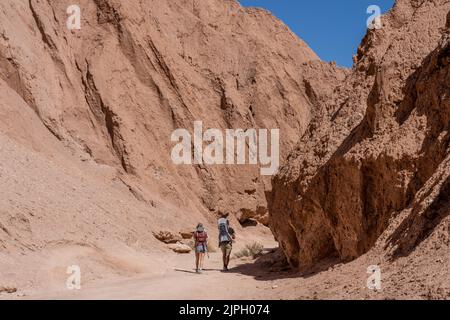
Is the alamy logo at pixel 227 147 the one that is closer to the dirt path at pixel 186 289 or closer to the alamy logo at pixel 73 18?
the alamy logo at pixel 73 18

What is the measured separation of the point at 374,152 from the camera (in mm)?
8078

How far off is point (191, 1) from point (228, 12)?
2.58 m

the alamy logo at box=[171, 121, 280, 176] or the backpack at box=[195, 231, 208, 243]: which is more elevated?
the alamy logo at box=[171, 121, 280, 176]

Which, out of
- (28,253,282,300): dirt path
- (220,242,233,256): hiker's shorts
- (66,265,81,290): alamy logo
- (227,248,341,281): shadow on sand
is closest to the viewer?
(28,253,282,300): dirt path

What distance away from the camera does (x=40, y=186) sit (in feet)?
47.0

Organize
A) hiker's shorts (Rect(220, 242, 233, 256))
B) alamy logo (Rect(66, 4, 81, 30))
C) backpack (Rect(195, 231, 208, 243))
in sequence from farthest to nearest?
alamy logo (Rect(66, 4, 81, 30)) < hiker's shorts (Rect(220, 242, 233, 256)) < backpack (Rect(195, 231, 208, 243))

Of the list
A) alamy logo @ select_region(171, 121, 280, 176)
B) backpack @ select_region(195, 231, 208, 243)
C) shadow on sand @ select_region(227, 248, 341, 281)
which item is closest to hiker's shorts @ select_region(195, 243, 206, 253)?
backpack @ select_region(195, 231, 208, 243)

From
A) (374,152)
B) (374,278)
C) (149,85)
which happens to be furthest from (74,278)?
(149,85)

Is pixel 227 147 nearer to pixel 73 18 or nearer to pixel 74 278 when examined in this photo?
pixel 73 18

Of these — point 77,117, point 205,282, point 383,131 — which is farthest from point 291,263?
point 77,117

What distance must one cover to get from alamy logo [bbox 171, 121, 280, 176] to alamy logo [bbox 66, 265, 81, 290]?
39.8ft

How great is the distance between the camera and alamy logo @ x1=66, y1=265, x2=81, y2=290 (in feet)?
31.2

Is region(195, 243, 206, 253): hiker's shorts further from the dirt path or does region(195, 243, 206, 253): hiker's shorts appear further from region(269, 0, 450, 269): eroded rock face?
region(269, 0, 450, 269): eroded rock face

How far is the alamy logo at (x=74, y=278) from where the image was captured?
9.52 meters
